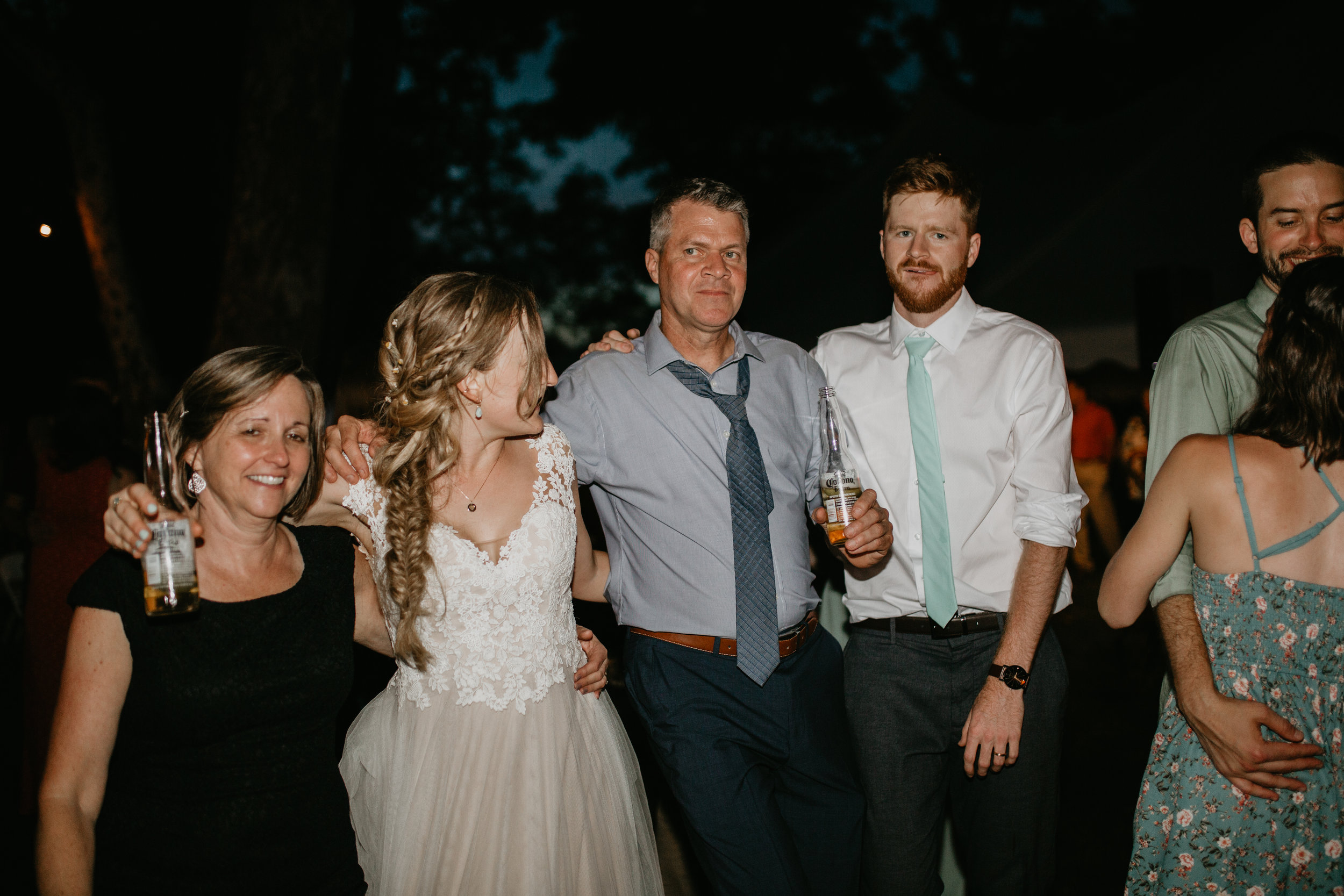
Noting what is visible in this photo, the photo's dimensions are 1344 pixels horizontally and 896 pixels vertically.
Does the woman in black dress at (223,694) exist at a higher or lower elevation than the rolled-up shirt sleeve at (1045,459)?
lower

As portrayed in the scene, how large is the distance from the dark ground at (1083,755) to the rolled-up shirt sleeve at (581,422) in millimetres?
921

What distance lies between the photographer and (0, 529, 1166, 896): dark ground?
3332 mm

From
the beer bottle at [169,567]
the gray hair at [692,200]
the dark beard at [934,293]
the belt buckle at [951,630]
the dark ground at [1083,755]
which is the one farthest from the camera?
the dark ground at [1083,755]

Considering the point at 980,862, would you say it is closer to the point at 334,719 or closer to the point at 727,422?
the point at 727,422

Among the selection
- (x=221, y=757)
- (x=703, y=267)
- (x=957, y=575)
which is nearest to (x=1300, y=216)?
(x=957, y=575)

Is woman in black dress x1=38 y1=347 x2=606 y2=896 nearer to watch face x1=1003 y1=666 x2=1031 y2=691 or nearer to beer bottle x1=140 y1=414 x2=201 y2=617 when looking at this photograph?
beer bottle x1=140 y1=414 x2=201 y2=617

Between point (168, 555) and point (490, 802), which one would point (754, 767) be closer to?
point (490, 802)

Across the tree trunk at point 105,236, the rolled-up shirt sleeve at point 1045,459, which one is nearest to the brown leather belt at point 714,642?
the rolled-up shirt sleeve at point 1045,459

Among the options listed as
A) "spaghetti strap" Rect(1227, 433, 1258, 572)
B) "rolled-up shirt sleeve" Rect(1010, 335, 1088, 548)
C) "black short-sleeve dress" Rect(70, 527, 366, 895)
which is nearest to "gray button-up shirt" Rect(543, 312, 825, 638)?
"rolled-up shirt sleeve" Rect(1010, 335, 1088, 548)

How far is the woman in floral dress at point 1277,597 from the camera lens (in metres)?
1.85

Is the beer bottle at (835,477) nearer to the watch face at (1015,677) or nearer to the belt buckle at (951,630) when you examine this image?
the belt buckle at (951,630)

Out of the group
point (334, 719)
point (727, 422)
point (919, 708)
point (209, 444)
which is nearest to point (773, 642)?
point (919, 708)

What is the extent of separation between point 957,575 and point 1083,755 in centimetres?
270

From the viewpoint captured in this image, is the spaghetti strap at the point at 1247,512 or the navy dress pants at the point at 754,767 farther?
the navy dress pants at the point at 754,767
